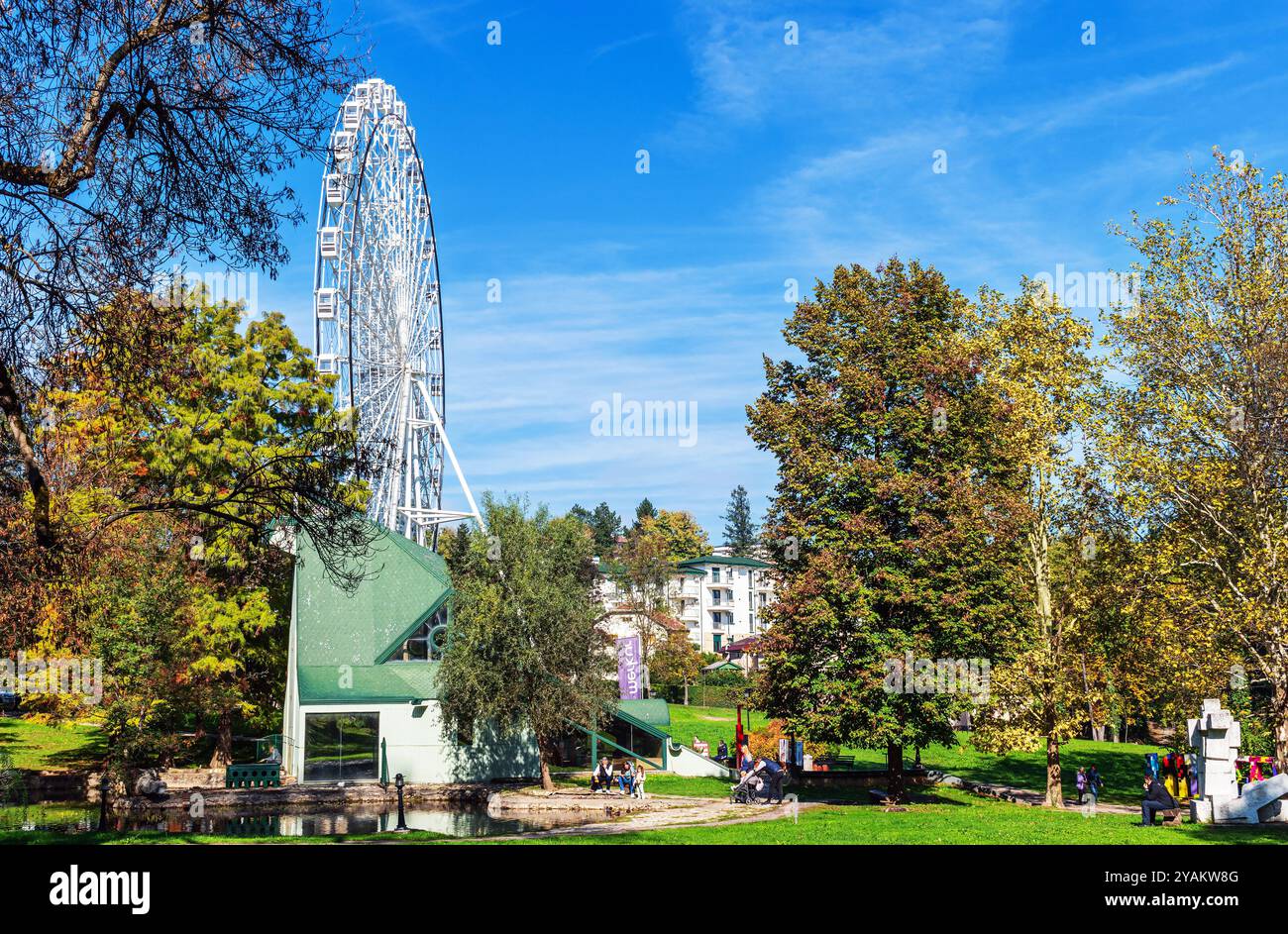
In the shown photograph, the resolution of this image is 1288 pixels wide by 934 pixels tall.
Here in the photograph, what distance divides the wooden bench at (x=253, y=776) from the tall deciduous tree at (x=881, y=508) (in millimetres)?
17152

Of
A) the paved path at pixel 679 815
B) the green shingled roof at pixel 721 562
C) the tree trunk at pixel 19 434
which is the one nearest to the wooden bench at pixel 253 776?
the paved path at pixel 679 815

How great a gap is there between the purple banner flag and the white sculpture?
78.6 ft

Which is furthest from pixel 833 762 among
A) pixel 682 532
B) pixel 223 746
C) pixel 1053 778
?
pixel 682 532

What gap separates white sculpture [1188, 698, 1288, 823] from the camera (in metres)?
22.4

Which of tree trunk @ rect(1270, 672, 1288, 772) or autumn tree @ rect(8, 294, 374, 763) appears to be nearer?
autumn tree @ rect(8, 294, 374, 763)

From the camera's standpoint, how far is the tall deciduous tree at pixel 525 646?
34812mm

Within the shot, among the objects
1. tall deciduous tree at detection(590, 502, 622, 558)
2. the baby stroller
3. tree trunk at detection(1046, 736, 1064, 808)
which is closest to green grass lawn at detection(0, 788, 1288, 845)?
tree trunk at detection(1046, 736, 1064, 808)

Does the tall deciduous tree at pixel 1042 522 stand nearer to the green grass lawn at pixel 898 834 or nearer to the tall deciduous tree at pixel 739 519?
the green grass lawn at pixel 898 834

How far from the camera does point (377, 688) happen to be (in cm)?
3859

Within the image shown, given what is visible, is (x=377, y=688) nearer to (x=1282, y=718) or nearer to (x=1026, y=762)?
(x=1282, y=718)

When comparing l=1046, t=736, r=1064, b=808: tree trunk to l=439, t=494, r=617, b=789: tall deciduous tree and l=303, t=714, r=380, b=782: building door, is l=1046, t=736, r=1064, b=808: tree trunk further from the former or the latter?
l=303, t=714, r=380, b=782: building door

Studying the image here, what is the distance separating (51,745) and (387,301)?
75.6ft
